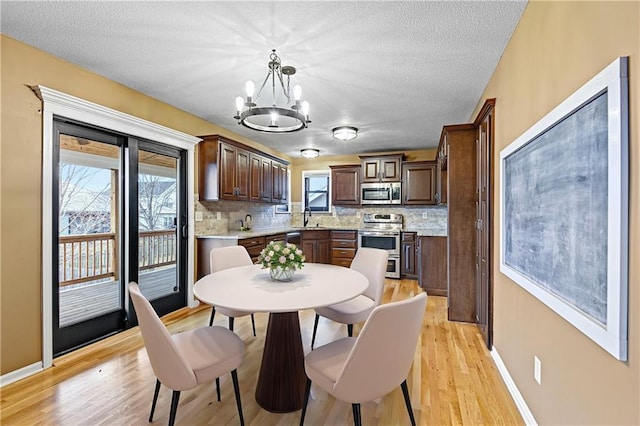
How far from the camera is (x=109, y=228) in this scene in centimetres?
322

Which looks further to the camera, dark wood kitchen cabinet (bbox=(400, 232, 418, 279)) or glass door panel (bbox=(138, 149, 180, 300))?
dark wood kitchen cabinet (bbox=(400, 232, 418, 279))

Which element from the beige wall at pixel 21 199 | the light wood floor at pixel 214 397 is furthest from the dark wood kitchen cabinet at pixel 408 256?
the beige wall at pixel 21 199

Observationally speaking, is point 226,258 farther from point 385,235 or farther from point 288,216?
point 288,216

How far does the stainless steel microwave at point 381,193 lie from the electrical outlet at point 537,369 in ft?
15.0

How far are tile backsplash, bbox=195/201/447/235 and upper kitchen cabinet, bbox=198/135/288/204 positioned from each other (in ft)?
0.98

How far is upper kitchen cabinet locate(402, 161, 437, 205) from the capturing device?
19.5ft

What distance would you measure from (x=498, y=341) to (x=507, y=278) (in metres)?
0.64

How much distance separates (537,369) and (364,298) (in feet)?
4.31

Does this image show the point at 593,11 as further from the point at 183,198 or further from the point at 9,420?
the point at 183,198

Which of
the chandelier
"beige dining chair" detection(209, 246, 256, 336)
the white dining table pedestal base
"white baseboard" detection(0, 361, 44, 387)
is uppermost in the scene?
the chandelier

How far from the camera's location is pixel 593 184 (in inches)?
44.0

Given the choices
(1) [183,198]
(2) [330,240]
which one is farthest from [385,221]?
(1) [183,198]

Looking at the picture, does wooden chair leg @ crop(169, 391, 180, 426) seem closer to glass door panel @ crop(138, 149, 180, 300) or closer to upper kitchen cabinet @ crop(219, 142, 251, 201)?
glass door panel @ crop(138, 149, 180, 300)

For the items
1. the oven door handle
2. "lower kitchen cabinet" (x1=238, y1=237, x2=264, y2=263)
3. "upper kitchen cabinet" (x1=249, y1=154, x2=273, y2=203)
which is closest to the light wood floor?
"lower kitchen cabinet" (x1=238, y1=237, x2=264, y2=263)
